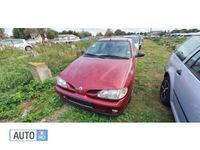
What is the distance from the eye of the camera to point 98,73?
2.56m

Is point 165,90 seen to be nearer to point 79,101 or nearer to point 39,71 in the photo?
point 79,101

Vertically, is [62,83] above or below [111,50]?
below

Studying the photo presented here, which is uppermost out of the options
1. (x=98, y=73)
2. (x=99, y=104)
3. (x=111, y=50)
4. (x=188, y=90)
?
(x=111, y=50)

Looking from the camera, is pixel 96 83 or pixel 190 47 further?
pixel 190 47

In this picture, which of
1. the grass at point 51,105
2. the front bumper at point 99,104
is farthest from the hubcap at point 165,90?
the front bumper at point 99,104

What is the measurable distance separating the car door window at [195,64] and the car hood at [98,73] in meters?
1.00

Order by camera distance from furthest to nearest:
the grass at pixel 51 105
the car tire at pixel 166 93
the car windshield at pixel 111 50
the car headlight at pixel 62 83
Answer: the car windshield at pixel 111 50, the car tire at pixel 166 93, the grass at pixel 51 105, the car headlight at pixel 62 83

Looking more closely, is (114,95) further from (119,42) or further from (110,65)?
(119,42)

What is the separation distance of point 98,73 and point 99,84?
326mm

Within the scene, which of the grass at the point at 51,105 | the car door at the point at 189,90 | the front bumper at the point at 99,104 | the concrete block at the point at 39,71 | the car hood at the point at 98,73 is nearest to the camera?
the car door at the point at 189,90
